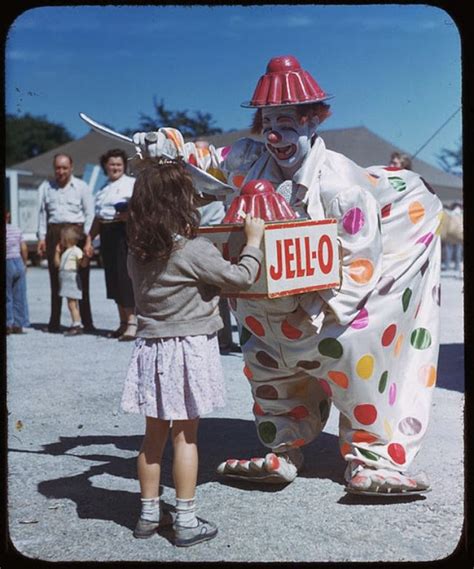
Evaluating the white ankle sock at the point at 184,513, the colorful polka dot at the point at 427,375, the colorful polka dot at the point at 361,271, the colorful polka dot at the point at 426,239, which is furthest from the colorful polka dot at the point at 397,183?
the white ankle sock at the point at 184,513

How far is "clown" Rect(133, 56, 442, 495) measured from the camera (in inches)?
119

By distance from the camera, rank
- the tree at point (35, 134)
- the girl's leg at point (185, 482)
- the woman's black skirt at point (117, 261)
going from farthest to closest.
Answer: the tree at point (35, 134) < the woman's black skirt at point (117, 261) < the girl's leg at point (185, 482)

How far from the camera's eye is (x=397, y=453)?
3.19 metres

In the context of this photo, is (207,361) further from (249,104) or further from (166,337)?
(249,104)

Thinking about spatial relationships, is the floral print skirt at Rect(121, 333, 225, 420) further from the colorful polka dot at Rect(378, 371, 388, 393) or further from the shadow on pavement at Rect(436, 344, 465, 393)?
the shadow on pavement at Rect(436, 344, 465, 393)

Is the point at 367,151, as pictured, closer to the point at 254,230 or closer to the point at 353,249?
the point at 353,249

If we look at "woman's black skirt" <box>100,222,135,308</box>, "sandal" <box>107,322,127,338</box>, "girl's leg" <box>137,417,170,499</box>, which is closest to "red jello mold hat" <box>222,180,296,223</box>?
"girl's leg" <box>137,417,170,499</box>

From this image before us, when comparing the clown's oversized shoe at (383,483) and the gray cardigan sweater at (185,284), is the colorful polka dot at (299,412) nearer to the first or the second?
the clown's oversized shoe at (383,483)

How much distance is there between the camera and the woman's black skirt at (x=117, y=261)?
673 centimetres

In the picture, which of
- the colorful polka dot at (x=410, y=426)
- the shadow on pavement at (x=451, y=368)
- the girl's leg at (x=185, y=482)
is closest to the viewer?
the girl's leg at (x=185, y=482)

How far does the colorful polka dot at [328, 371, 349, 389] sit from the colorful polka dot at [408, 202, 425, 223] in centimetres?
69

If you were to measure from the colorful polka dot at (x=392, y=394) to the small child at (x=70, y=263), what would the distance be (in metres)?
4.41

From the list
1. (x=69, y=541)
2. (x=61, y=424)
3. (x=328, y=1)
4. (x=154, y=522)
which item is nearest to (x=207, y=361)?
(x=154, y=522)

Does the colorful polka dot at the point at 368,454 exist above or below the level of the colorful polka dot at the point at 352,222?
below
